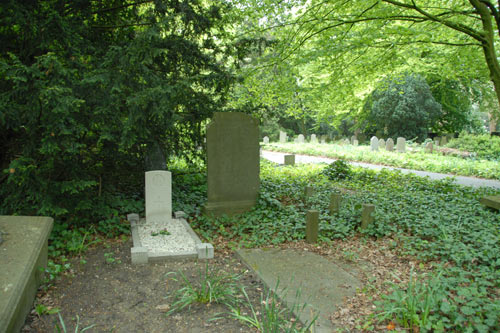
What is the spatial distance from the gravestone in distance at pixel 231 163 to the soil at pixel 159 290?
4.95ft

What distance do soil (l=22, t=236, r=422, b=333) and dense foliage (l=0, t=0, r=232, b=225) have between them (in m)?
1.13

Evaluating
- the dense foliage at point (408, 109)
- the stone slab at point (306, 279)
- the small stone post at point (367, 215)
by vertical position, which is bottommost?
the stone slab at point (306, 279)

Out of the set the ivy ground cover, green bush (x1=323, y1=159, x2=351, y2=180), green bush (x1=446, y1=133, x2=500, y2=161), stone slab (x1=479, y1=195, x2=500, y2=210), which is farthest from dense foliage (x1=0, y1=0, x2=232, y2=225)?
green bush (x1=446, y1=133, x2=500, y2=161)

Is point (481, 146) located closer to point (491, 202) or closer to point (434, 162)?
point (434, 162)

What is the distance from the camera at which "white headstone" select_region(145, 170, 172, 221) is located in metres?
5.91

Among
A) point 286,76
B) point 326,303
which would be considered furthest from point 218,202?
point 286,76

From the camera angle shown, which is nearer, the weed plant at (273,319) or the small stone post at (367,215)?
the weed plant at (273,319)

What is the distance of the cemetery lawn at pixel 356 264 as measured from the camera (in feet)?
9.75

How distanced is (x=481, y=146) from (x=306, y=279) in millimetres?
17605

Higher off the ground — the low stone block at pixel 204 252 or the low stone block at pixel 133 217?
the low stone block at pixel 133 217

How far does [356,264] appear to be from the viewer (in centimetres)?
443

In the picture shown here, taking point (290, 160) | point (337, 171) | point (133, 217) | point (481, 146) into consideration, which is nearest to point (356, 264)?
point (133, 217)


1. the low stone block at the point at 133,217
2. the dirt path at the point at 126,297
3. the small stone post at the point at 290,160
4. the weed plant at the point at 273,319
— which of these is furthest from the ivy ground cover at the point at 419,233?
the small stone post at the point at 290,160

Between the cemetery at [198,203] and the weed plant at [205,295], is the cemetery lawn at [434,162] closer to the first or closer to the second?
the cemetery at [198,203]
